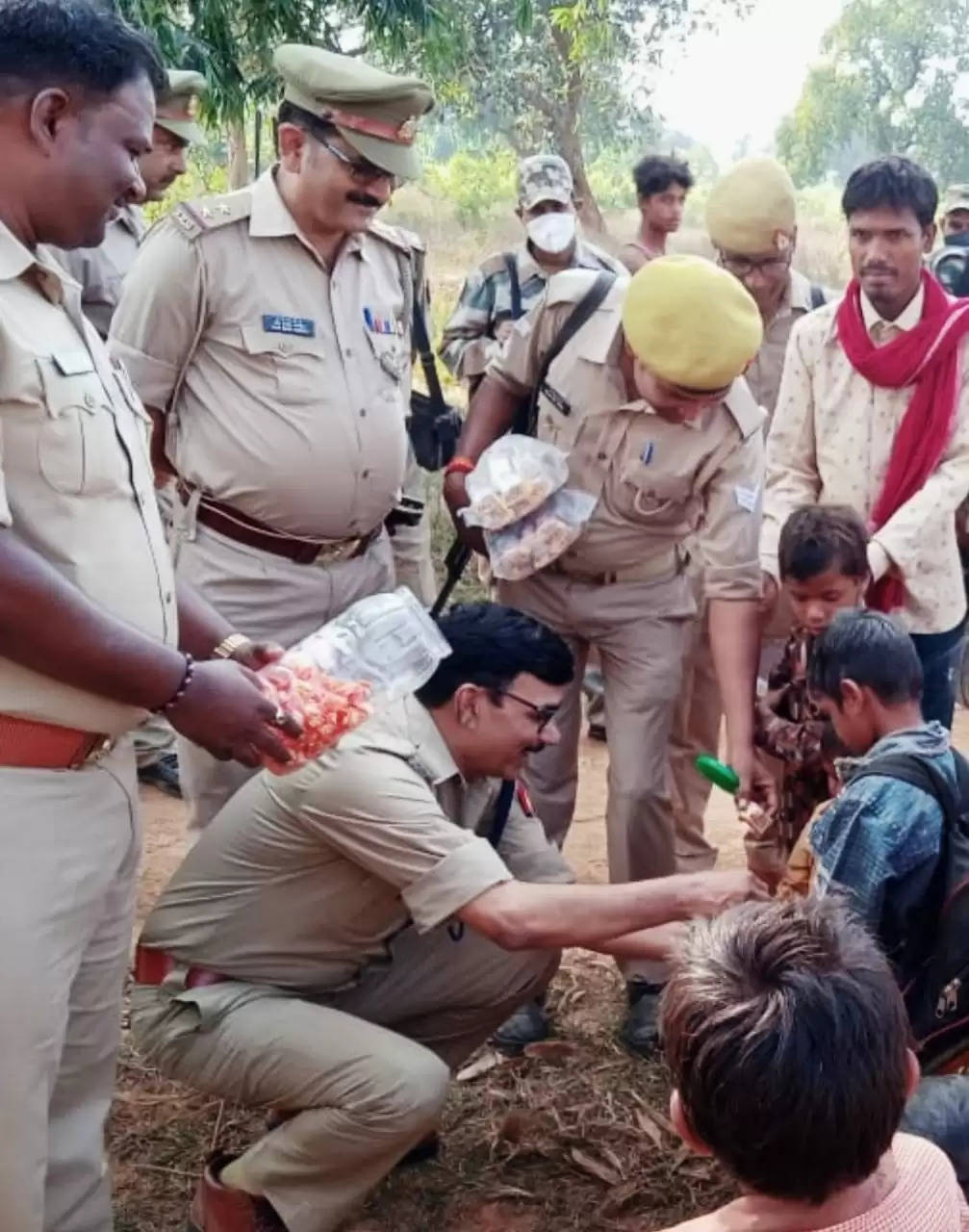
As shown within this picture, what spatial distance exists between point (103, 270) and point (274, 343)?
1.55 meters

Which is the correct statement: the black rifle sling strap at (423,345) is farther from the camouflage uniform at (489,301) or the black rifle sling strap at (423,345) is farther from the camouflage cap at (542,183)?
the camouflage cap at (542,183)

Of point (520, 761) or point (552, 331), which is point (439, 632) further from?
point (552, 331)

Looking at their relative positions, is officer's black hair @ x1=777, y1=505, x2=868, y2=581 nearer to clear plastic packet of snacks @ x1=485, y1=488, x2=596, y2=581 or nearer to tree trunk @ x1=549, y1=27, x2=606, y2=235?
clear plastic packet of snacks @ x1=485, y1=488, x2=596, y2=581

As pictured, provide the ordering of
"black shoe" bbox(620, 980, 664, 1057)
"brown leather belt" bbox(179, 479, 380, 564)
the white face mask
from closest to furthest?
"brown leather belt" bbox(179, 479, 380, 564), "black shoe" bbox(620, 980, 664, 1057), the white face mask

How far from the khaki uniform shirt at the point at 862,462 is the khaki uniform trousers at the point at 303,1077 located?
65.8 inches

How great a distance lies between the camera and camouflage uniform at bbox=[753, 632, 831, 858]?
11.8 ft

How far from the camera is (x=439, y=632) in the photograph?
10.1 feet

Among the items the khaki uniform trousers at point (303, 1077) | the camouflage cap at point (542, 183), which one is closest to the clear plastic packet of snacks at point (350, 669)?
the khaki uniform trousers at point (303, 1077)

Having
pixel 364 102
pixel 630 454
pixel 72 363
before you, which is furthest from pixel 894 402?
pixel 72 363

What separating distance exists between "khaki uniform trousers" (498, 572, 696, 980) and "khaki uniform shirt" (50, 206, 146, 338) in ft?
5.66

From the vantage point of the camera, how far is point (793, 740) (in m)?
3.65

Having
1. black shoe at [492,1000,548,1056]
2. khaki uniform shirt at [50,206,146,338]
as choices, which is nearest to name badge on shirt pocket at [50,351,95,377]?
black shoe at [492,1000,548,1056]

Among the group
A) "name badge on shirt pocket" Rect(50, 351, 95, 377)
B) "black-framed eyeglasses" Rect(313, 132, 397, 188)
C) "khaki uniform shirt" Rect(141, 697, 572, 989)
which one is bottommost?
"khaki uniform shirt" Rect(141, 697, 572, 989)

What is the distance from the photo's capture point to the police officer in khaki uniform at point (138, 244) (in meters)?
4.73
